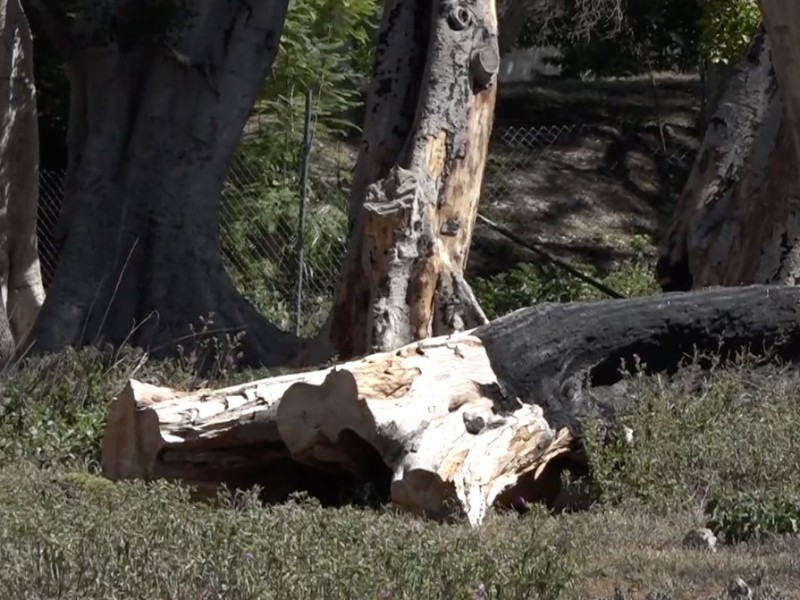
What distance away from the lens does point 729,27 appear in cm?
1970

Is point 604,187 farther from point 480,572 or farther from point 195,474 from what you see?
point 480,572

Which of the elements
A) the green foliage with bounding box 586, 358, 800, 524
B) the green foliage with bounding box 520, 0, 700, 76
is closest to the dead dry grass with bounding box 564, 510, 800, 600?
the green foliage with bounding box 586, 358, 800, 524

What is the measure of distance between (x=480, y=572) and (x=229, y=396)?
3154 millimetres

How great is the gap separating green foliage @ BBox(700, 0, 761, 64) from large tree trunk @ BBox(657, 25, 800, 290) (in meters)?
6.39

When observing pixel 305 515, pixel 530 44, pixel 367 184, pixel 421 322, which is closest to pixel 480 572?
pixel 305 515

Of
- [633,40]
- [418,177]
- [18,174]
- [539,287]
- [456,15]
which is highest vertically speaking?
[456,15]

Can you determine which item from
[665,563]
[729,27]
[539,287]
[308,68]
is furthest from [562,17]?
[665,563]

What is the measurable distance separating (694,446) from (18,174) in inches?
313

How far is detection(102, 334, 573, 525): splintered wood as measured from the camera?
7.56 m

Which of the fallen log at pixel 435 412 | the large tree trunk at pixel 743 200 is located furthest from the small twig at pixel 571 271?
the fallen log at pixel 435 412

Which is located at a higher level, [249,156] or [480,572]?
[480,572]

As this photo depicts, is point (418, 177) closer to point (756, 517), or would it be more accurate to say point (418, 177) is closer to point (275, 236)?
point (756, 517)

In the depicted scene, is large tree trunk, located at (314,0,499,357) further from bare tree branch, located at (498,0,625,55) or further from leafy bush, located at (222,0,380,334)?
bare tree branch, located at (498,0,625,55)

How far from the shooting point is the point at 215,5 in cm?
1341
